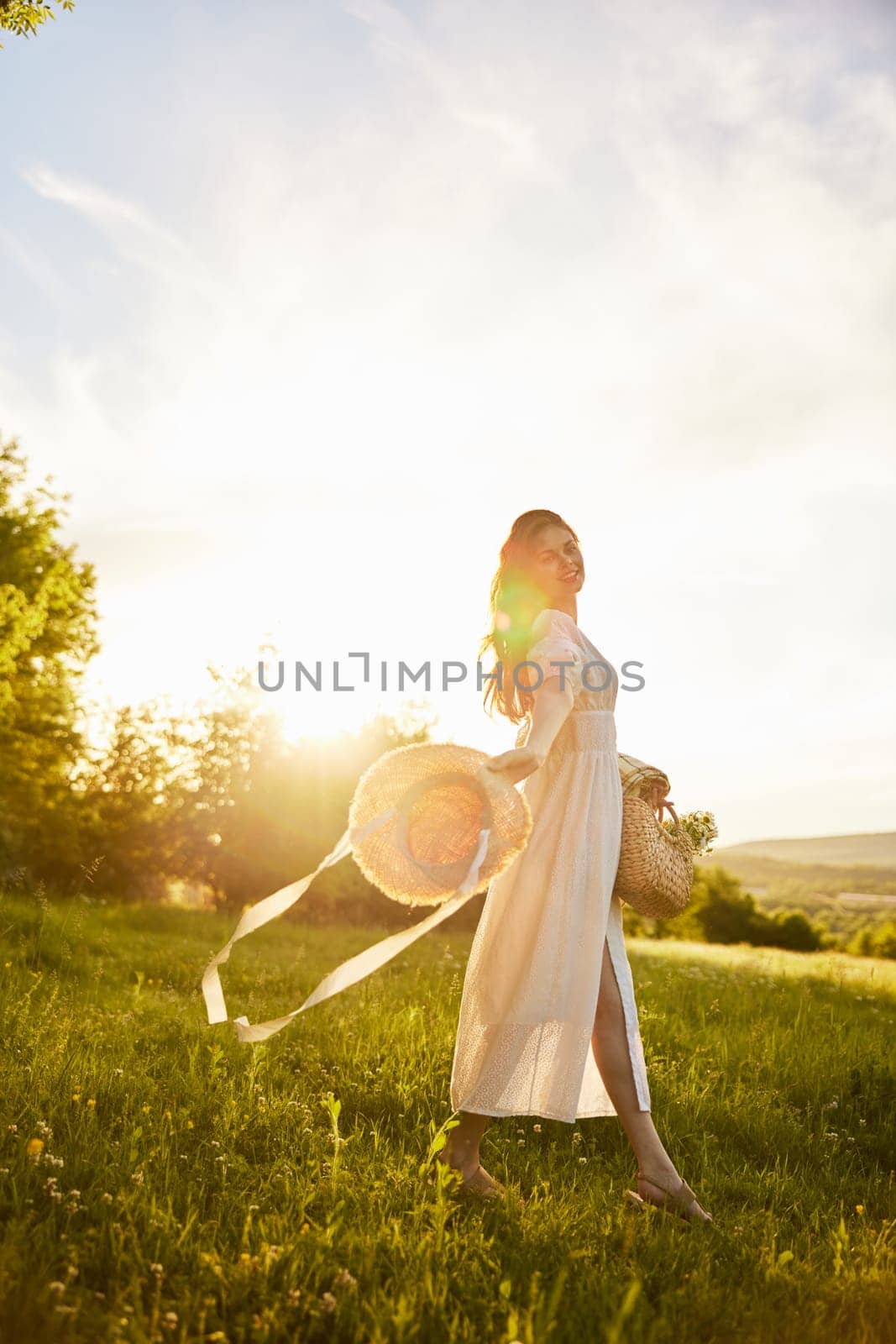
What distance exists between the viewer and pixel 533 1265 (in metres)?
2.64

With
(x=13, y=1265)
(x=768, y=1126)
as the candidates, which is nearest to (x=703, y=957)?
(x=768, y=1126)

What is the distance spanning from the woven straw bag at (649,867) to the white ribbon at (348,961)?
0.77 m

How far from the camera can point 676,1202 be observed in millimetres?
3148

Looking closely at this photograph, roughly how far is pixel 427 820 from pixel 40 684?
2374 cm

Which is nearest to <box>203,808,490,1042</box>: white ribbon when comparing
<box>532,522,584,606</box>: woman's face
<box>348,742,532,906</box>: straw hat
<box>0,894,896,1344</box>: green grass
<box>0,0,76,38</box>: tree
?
<box>348,742,532,906</box>: straw hat

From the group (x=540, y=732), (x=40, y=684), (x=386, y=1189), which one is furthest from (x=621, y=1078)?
(x=40, y=684)

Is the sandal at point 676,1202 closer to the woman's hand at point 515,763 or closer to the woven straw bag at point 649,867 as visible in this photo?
the woven straw bag at point 649,867

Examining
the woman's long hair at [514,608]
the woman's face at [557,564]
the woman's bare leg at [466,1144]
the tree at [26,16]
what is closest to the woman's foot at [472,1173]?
the woman's bare leg at [466,1144]

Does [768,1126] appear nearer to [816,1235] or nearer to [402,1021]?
[816,1235]

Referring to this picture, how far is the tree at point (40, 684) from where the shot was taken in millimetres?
22172

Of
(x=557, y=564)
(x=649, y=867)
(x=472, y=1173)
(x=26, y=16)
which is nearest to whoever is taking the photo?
(x=472, y=1173)

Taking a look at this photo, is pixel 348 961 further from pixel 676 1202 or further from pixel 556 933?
pixel 676 1202

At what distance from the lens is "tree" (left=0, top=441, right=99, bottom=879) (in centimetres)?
2217

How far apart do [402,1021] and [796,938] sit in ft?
191
